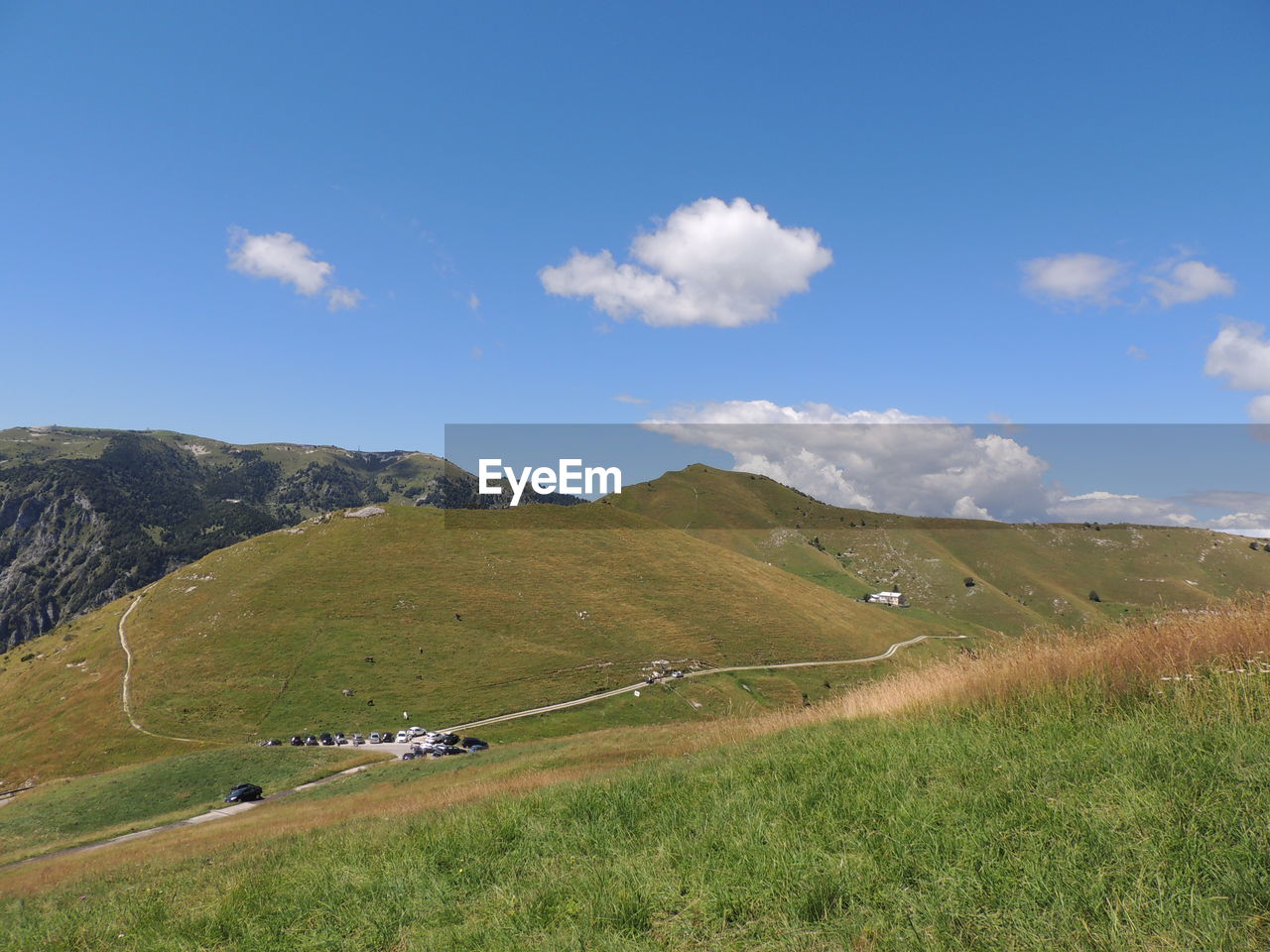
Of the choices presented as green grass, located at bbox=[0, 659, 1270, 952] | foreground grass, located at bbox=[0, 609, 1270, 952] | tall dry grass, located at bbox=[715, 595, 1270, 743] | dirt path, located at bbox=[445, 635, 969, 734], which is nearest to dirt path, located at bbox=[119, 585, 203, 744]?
dirt path, located at bbox=[445, 635, 969, 734]

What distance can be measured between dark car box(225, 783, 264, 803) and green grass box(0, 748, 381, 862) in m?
1.19

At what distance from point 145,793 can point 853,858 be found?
60.4 m

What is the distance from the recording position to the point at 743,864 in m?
5.76

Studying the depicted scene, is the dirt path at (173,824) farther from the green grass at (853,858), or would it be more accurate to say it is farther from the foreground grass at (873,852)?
the green grass at (853,858)

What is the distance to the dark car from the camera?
43062 millimetres

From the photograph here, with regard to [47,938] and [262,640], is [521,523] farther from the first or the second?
[47,938]

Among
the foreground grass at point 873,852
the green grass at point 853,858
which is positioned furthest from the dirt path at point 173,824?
the green grass at point 853,858

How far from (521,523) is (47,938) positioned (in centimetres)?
12677

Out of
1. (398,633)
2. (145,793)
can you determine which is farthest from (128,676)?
(145,793)

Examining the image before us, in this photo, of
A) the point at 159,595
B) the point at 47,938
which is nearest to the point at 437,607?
the point at 159,595

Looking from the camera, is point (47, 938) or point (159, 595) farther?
point (159, 595)

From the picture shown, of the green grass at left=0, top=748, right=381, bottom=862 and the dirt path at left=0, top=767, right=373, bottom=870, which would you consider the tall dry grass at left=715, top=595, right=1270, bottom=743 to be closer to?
the dirt path at left=0, top=767, right=373, bottom=870

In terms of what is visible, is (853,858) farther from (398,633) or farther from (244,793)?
(398,633)

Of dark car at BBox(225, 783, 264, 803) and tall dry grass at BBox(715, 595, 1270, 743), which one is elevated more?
tall dry grass at BBox(715, 595, 1270, 743)
